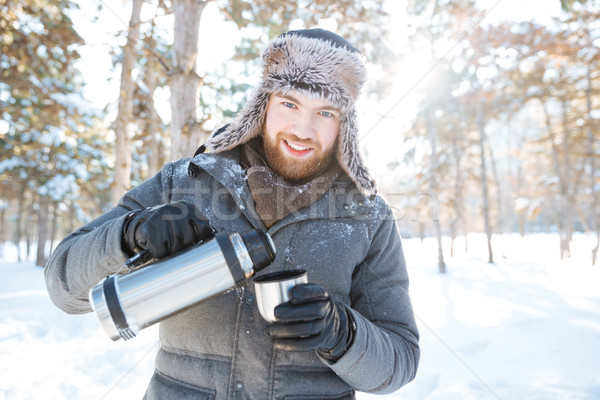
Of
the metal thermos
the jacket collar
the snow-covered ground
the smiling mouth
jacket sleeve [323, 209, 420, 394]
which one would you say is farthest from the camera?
the snow-covered ground

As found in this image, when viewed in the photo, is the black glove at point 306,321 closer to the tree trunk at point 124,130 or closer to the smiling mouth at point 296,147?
the smiling mouth at point 296,147

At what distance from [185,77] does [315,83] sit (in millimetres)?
3435

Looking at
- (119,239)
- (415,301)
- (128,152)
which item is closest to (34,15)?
(128,152)

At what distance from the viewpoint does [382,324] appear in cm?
156

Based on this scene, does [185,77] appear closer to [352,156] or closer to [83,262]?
[352,156]

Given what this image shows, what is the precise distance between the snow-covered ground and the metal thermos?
312cm

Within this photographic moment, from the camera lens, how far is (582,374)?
3.83m

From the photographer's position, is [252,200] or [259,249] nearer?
[259,249]

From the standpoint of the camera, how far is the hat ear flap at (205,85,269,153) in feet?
6.10

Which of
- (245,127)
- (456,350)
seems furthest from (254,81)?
(456,350)

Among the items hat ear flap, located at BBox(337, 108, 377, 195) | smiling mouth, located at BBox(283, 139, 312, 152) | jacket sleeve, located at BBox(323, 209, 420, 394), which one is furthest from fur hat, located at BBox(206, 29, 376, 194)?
jacket sleeve, located at BBox(323, 209, 420, 394)

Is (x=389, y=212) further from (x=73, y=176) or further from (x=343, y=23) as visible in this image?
(x=73, y=176)

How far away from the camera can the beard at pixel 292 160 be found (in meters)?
1.77

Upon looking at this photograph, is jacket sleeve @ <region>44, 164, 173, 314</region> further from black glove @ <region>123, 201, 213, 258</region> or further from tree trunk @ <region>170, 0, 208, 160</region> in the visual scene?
tree trunk @ <region>170, 0, 208, 160</region>
